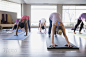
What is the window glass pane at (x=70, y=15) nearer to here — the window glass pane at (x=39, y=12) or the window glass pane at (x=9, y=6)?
the window glass pane at (x=39, y=12)

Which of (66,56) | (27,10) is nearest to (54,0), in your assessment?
(27,10)

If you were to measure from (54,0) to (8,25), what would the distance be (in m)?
4.47

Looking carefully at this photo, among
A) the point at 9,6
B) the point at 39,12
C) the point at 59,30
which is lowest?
the point at 59,30

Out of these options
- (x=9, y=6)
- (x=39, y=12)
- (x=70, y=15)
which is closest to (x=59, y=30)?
(x=9, y=6)

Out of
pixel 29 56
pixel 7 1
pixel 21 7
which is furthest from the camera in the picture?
pixel 21 7

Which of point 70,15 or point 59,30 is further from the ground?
point 70,15

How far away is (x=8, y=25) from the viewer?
5852 mm

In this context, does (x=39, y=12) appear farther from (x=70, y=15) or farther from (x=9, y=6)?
(x=70, y=15)

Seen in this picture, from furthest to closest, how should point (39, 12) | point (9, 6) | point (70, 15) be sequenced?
point (70, 15)
point (39, 12)
point (9, 6)

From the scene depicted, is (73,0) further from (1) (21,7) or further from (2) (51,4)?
(1) (21,7)

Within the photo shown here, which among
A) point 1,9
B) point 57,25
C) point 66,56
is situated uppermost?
point 1,9

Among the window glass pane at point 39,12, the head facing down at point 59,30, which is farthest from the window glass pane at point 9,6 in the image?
the head facing down at point 59,30

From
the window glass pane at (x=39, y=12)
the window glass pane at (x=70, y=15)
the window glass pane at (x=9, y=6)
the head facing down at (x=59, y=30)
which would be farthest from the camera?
the window glass pane at (x=70, y=15)

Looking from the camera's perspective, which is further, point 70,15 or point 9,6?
point 70,15
